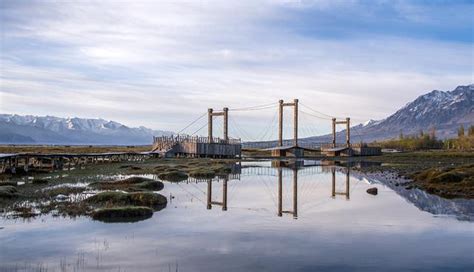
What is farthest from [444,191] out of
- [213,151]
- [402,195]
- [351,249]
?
[213,151]

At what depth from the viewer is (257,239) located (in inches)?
673

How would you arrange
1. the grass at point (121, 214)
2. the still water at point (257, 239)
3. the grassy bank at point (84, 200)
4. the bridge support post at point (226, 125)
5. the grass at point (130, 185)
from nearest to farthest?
the still water at point (257, 239)
the grass at point (121, 214)
the grassy bank at point (84, 200)
the grass at point (130, 185)
the bridge support post at point (226, 125)

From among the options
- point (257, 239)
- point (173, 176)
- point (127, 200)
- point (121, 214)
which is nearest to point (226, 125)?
point (173, 176)

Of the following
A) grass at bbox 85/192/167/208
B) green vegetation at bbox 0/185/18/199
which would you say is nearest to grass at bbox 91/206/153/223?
grass at bbox 85/192/167/208

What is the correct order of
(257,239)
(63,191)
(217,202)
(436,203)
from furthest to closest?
(63,191) < (217,202) < (436,203) < (257,239)

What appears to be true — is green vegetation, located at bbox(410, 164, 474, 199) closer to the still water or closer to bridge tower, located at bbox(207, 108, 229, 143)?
the still water

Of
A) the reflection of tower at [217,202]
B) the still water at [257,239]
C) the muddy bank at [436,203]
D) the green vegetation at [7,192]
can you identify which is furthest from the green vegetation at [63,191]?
the muddy bank at [436,203]

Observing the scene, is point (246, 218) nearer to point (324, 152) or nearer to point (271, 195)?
point (271, 195)

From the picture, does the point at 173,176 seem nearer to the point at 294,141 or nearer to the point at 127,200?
the point at 127,200

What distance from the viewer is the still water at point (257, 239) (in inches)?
547

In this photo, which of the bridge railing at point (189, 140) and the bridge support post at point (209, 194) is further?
the bridge railing at point (189, 140)

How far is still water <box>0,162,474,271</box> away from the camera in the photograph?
45.5 ft

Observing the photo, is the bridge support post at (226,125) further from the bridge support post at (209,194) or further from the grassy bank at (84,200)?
the grassy bank at (84,200)

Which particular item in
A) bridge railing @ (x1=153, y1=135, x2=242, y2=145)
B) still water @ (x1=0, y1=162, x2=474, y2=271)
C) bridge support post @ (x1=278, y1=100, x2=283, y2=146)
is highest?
bridge support post @ (x1=278, y1=100, x2=283, y2=146)
